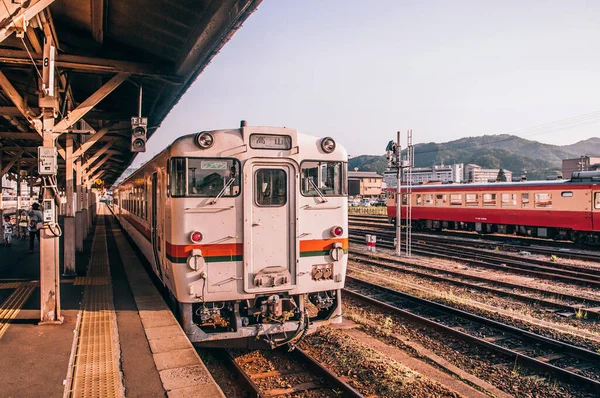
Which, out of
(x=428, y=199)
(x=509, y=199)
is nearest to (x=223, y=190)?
(x=509, y=199)

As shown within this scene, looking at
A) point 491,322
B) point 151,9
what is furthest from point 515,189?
point 151,9

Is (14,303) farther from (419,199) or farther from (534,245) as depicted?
(419,199)

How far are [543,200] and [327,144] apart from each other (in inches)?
696

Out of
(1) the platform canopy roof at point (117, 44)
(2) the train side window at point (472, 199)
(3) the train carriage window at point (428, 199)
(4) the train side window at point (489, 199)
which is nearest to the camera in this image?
(1) the platform canopy roof at point (117, 44)

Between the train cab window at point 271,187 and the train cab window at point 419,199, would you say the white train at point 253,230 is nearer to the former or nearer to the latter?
the train cab window at point 271,187

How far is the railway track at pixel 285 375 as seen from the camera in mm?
5848

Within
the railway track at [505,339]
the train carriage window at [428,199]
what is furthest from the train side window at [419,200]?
the railway track at [505,339]

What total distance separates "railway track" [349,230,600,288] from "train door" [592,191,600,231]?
5.04 meters

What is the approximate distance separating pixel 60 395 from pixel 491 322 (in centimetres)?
702

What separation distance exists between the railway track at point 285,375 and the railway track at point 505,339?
279 cm

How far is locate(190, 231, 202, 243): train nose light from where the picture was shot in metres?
6.43

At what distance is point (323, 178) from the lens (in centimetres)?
718

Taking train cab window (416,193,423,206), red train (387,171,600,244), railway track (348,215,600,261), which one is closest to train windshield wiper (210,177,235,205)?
railway track (348,215,600,261)

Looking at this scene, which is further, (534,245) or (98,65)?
(534,245)
